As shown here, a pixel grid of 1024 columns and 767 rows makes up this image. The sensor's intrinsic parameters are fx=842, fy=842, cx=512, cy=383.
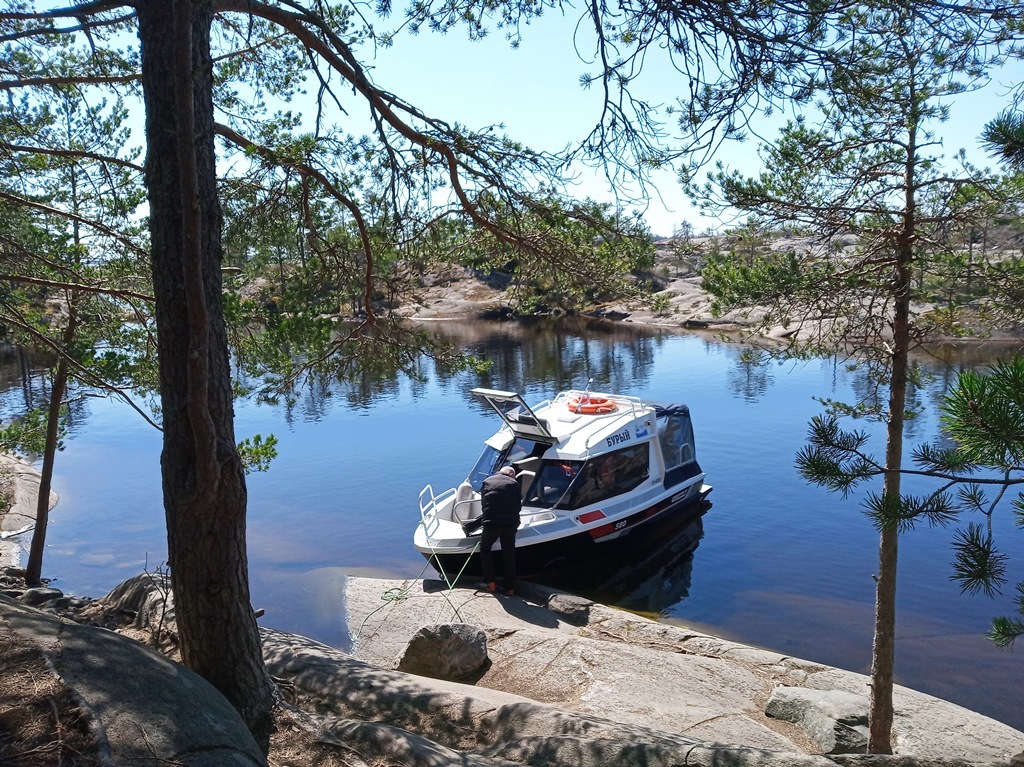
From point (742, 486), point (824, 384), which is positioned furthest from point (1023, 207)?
point (824, 384)

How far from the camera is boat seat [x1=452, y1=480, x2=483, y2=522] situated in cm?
1455

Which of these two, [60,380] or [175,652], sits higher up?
[60,380]

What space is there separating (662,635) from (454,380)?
1017 inches

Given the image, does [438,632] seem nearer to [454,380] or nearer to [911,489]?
[911,489]

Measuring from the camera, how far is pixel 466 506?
14.7m

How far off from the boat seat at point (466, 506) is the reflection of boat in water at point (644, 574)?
167 centimetres

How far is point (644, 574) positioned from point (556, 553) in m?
2.28

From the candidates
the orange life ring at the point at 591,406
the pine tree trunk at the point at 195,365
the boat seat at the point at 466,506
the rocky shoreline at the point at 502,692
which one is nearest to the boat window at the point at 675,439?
the orange life ring at the point at 591,406

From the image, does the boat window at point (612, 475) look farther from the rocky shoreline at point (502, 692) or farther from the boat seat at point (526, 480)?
the rocky shoreline at point (502, 692)

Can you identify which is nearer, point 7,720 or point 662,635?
point 7,720

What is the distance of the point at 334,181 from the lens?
7.73 m

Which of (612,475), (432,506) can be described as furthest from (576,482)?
(432,506)

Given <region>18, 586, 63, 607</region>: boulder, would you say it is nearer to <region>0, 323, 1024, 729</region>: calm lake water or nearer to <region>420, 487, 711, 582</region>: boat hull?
<region>0, 323, 1024, 729</region>: calm lake water

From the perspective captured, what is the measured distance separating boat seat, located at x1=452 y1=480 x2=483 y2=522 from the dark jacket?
165 centimetres
